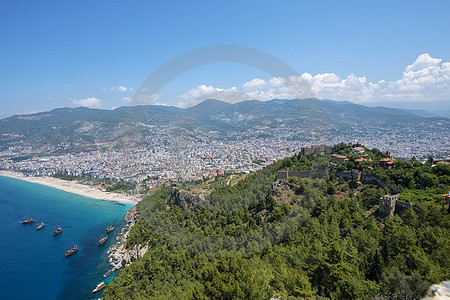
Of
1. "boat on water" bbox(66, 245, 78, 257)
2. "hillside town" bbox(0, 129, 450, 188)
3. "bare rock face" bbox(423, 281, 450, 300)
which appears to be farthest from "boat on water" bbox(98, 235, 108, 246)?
"bare rock face" bbox(423, 281, 450, 300)

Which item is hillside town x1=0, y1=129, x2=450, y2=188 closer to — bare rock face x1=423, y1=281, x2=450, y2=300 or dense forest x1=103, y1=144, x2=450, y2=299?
dense forest x1=103, y1=144, x2=450, y2=299

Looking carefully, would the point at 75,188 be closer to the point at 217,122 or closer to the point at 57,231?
the point at 57,231

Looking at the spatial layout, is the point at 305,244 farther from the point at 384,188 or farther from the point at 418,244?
the point at 384,188

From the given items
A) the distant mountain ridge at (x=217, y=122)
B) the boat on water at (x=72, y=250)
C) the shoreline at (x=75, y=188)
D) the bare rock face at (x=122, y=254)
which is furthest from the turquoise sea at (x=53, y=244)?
the distant mountain ridge at (x=217, y=122)

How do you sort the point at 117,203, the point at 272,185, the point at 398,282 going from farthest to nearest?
the point at 117,203
the point at 272,185
the point at 398,282

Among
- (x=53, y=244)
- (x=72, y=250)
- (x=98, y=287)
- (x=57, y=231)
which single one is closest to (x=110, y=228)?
(x=72, y=250)

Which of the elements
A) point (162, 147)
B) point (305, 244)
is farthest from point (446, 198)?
point (162, 147)

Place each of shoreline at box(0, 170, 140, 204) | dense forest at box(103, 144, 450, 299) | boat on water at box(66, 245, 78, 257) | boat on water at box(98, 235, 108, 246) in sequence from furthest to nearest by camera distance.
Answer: shoreline at box(0, 170, 140, 204), boat on water at box(98, 235, 108, 246), boat on water at box(66, 245, 78, 257), dense forest at box(103, 144, 450, 299)
